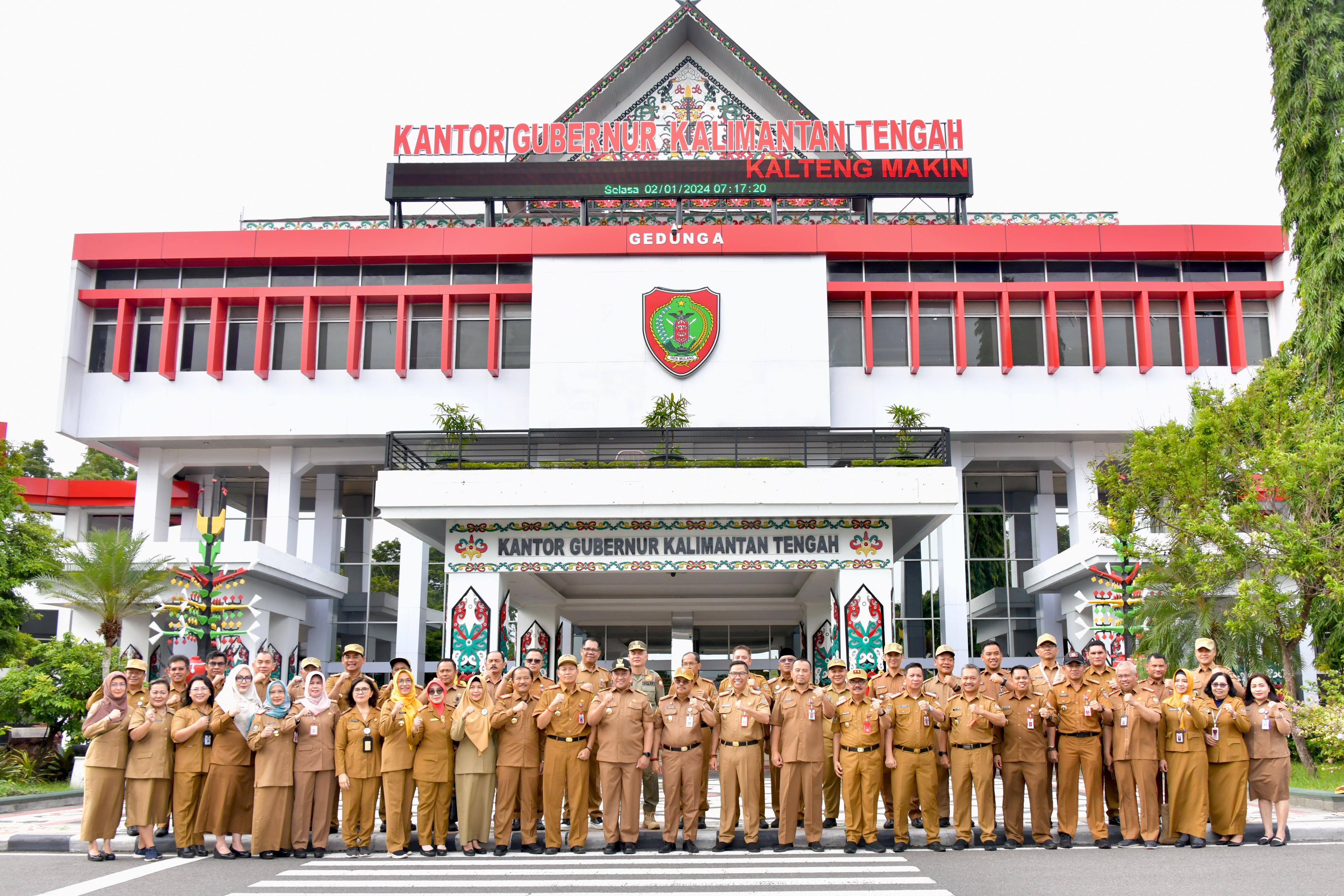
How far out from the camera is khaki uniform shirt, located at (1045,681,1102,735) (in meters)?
10.4

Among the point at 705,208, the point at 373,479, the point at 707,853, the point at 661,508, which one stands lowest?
the point at 707,853

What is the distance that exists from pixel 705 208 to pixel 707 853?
23.7 m

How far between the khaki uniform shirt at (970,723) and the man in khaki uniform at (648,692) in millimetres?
2774

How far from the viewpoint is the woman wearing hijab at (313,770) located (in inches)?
392

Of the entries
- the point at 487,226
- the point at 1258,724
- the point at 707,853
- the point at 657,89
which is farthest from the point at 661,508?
the point at 657,89

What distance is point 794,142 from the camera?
1198 inches

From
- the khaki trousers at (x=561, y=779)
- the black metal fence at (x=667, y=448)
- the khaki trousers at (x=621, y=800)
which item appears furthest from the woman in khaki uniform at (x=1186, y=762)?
the black metal fence at (x=667, y=448)

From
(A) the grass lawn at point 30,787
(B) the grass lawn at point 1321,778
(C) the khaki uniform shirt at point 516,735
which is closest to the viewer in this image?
(C) the khaki uniform shirt at point 516,735

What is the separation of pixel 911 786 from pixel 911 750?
351 mm

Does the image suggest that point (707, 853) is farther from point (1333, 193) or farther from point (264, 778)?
point (1333, 193)

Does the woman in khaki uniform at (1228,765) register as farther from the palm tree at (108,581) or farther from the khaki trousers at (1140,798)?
the palm tree at (108,581)

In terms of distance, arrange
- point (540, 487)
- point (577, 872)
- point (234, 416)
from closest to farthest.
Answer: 1. point (577, 872)
2. point (540, 487)
3. point (234, 416)

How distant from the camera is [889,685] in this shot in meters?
11.1

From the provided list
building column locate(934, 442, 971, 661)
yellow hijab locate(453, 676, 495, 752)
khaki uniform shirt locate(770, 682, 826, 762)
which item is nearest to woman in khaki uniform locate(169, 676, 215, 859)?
yellow hijab locate(453, 676, 495, 752)
